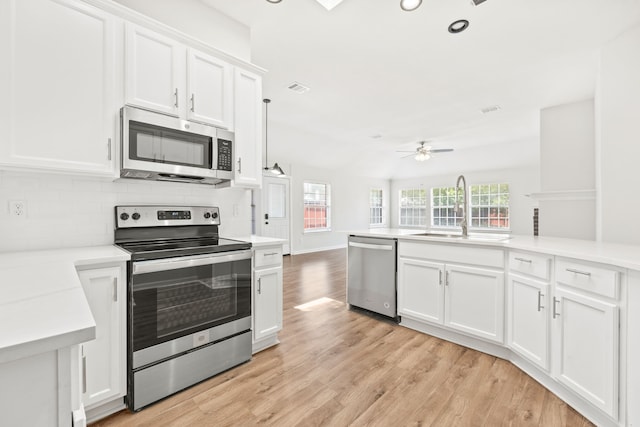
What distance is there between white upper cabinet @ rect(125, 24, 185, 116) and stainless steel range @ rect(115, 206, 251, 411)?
758mm

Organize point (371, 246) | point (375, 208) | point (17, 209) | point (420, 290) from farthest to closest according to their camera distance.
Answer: point (375, 208) < point (371, 246) < point (420, 290) < point (17, 209)

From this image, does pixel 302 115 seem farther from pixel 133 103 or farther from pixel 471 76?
pixel 133 103

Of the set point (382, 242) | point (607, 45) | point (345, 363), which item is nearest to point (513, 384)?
point (345, 363)

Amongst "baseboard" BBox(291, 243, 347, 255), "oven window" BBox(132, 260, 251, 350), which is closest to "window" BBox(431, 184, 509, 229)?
"baseboard" BBox(291, 243, 347, 255)

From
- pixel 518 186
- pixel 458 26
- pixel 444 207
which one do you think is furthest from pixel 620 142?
pixel 444 207

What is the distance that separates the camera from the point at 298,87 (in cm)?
393

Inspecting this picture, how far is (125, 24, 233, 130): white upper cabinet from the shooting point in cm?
192

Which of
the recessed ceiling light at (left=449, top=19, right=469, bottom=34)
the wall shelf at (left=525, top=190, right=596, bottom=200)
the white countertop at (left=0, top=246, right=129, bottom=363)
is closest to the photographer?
the white countertop at (left=0, top=246, right=129, bottom=363)

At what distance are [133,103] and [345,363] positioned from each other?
236cm

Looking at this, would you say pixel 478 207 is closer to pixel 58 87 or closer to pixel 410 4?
pixel 410 4

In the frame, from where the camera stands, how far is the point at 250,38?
2.75 meters

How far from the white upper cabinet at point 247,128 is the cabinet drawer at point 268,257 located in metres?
0.59

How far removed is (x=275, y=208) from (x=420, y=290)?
5083mm

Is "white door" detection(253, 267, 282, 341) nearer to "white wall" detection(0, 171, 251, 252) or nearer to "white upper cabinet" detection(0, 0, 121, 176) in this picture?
"white wall" detection(0, 171, 251, 252)
